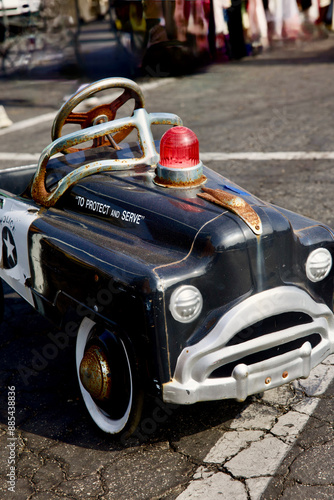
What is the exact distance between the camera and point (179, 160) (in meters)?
3.15

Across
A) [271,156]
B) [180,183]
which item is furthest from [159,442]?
[271,156]

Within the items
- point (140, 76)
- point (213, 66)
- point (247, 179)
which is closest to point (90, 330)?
point (247, 179)

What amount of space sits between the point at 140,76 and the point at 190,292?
10469 mm

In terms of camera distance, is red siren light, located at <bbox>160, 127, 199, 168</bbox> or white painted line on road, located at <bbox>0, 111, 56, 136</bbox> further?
white painted line on road, located at <bbox>0, 111, 56, 136</bbox>

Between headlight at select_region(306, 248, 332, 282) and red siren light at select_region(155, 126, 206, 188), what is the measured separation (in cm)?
72

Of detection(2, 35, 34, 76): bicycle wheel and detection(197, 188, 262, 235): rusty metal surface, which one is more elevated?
detection(197, 188, 262, 235): rusty metal surface

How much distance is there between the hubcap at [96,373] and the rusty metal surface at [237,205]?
0.95 m

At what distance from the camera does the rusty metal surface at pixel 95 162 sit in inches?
133

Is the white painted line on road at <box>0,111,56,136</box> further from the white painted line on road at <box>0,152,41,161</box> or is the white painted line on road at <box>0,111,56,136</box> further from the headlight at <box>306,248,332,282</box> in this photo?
the headlight at <box>306,248,332,282</box>

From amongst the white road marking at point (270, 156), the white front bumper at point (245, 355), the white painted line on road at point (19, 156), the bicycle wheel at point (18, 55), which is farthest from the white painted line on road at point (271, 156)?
the bicycle wheel at point (18, 55)

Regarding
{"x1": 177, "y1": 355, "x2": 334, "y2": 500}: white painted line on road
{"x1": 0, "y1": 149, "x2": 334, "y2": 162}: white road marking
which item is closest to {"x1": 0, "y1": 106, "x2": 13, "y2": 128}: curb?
{"x1": 0, "y1": 149, "x2": 334, "y2": 162}: white road marking

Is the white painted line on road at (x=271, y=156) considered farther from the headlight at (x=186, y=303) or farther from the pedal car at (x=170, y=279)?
the headlight at (x=186, y=303)

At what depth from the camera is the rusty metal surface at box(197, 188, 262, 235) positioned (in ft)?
9.12

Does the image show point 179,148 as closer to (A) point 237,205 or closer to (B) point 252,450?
(A) point 237,205
